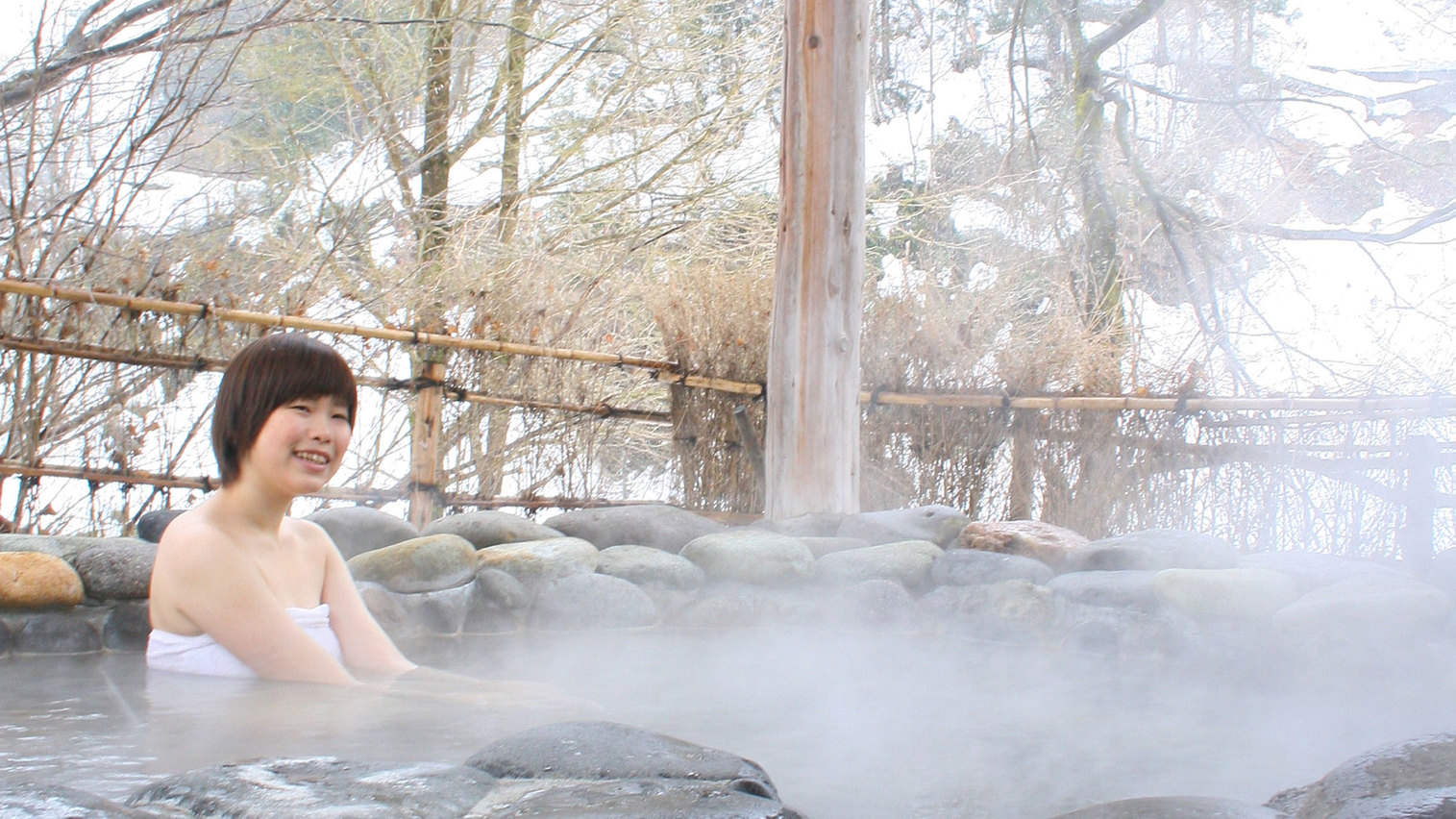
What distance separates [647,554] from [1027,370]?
113 inches

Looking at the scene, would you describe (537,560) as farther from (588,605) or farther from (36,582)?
(36,582)

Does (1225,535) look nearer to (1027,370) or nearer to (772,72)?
(1027,370)

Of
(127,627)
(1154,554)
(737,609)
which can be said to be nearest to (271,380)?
(127,627)

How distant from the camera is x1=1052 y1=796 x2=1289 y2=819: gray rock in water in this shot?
1.43 metres

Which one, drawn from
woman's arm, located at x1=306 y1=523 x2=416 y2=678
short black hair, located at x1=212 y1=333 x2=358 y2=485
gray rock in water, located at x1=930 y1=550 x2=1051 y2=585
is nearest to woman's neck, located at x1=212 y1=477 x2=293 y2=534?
short black hair, located at x1=212 y1=333 x2=358 y2=485

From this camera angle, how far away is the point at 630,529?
14.8 feet

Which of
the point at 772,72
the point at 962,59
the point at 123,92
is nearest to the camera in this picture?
the point at 123,92

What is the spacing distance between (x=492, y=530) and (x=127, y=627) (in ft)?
4.23

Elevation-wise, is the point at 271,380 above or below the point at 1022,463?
above

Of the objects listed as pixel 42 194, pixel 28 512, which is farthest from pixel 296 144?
pixel 28 512

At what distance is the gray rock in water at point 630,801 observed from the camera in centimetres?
140

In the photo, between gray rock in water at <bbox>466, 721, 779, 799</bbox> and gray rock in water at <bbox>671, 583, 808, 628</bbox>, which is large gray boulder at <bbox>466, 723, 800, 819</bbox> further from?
Answer: gray rock in water at <bbox>671, 583, 808, 628</bbox>

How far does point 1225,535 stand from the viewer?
569 centimetres

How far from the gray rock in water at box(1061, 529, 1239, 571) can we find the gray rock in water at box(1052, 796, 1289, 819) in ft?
8.59
